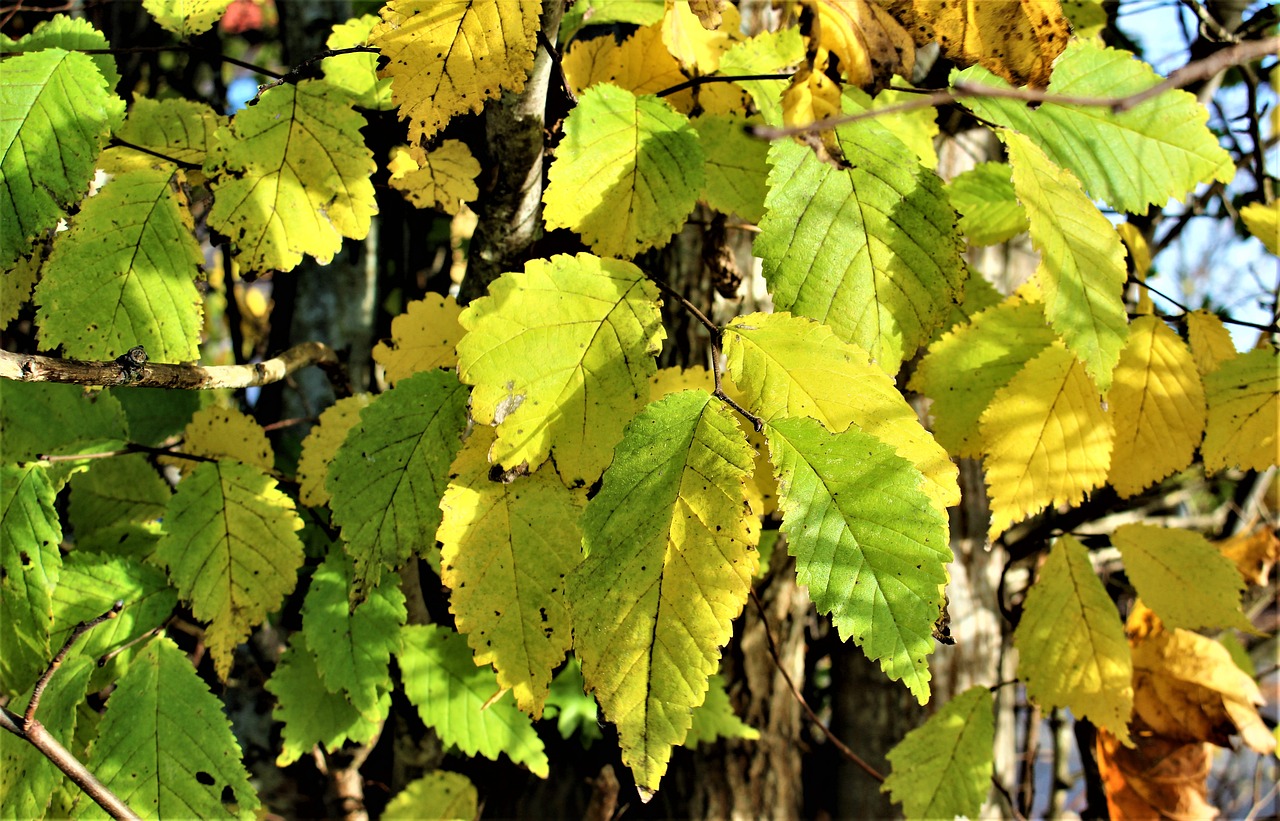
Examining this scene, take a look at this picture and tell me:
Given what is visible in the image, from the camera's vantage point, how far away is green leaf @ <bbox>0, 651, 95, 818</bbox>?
94cm

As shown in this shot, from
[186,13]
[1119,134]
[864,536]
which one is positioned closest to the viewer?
[864,536]

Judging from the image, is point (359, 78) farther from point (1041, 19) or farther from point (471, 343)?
point (1041, 19)

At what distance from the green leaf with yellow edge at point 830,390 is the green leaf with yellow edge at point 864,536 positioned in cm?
4

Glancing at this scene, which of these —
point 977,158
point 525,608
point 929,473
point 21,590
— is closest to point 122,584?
point 21,590

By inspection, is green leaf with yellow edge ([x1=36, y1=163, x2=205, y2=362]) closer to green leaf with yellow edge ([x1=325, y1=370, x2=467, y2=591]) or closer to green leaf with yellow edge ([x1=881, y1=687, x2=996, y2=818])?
green leaf with yellow edge ([x1=325, y1=370, x2=467, y2=591])

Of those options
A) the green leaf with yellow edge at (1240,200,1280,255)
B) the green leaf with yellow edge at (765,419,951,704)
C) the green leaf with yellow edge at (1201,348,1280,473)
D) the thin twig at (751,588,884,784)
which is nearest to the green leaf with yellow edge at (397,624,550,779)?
the thin twig at (751,588,884,784)

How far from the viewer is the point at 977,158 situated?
1.63m

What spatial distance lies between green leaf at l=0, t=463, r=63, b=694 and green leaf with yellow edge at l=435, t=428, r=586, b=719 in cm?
52

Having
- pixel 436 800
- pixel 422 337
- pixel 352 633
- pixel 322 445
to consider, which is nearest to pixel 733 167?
pixel 422 337

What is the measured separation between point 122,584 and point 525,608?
65 centimetres

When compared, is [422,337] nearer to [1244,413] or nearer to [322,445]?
[322,445]

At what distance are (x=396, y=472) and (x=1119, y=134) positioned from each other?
89 centimetres

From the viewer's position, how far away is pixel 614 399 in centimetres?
75

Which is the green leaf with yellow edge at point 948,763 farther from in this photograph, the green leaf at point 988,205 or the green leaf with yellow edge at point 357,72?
the green leaf with yellow edge at point 357,72
